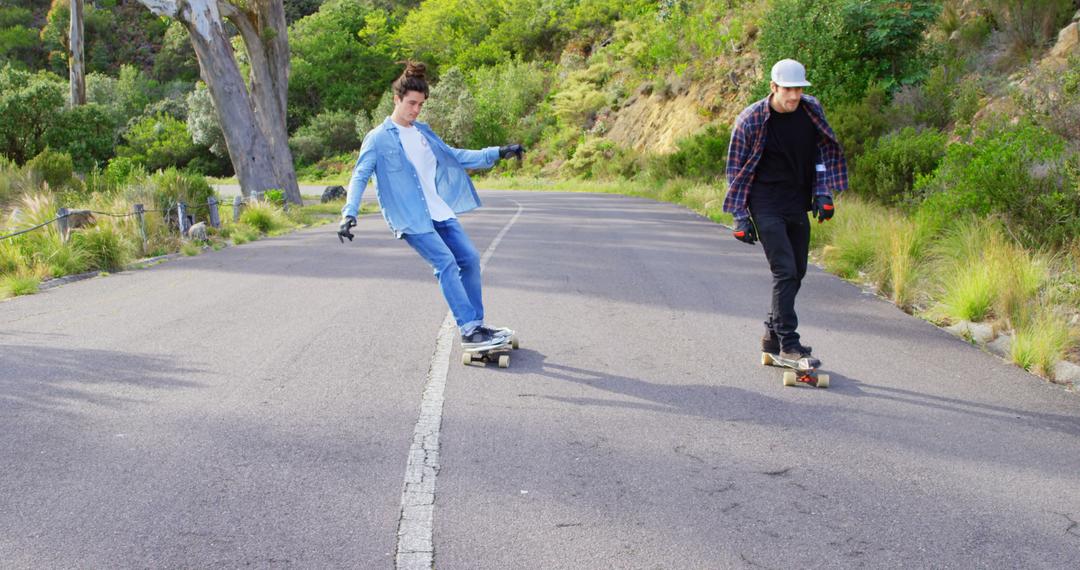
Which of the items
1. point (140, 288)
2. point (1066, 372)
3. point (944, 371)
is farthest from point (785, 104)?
point (140, 288)

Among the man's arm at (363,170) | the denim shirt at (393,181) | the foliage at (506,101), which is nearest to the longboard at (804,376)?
the denim shirt at (393,181)

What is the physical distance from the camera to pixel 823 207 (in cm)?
584

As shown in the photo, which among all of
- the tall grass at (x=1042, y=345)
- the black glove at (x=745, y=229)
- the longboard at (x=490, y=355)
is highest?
the black glove at (x=745, y=229)

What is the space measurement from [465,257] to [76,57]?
26.9 meters

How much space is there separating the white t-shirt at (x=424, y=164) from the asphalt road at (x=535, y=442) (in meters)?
1.07

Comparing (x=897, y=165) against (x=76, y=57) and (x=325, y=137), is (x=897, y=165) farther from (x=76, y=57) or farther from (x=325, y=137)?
(x=325, y=137)

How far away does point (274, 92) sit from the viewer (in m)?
25.0

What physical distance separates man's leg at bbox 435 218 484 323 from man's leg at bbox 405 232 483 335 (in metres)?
0.13

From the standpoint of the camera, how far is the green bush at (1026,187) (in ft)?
28.5

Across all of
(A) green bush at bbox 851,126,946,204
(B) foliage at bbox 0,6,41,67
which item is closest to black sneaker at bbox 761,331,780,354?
(A) green bush at bbox 851,126,946,204

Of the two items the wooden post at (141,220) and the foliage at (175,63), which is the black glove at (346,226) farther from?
the foliage at (175,63)

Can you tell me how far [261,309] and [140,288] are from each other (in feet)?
8.31

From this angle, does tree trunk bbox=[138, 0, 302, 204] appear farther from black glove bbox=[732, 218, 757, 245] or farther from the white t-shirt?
black glove bbox=[732, 218, 757, 245]

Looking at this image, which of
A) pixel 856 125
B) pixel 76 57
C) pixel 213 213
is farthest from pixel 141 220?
pixel 76 57
